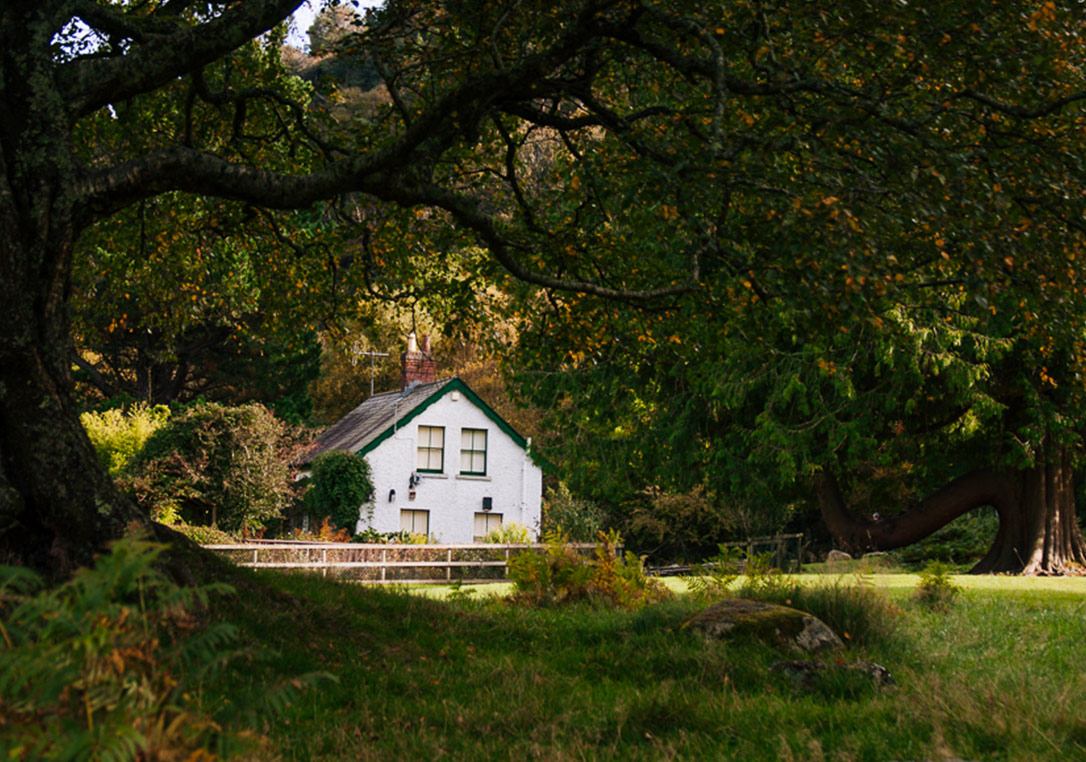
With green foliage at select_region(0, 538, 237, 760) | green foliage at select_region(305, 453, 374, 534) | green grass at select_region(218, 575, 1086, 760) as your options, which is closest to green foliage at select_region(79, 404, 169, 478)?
green foliage at select_region(305, 453, 374, 534)

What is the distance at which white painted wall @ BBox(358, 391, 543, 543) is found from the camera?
36.2 m

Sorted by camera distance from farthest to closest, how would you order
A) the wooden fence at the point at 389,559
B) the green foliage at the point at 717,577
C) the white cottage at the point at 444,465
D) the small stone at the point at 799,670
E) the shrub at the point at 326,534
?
the white cottage at the point at 444,465 → the shrub at the point at 326,534 → the wooden fence at the point at 389,559 → the green foliage at the point at 717,577 → the small stone at the point at 799,670

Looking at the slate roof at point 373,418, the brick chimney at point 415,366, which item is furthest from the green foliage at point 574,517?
the brick chimney at point 415,366

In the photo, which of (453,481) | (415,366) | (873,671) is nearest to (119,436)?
(415,366)

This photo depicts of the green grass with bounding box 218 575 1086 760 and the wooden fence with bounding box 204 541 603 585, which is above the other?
the green grass with bounding box 218 575 1086 760

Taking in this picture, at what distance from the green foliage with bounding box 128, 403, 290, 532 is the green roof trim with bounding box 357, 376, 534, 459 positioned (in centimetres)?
732

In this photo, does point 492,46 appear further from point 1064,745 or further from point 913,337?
point 913,337

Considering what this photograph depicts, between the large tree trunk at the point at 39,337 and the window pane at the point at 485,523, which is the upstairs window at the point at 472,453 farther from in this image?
the large tree trunk at the point at 39,337

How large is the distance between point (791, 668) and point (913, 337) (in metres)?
14.2

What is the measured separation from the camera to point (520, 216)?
12.7 meters

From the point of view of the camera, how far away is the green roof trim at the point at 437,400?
35.8 m

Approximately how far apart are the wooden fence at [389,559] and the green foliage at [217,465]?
1.98m

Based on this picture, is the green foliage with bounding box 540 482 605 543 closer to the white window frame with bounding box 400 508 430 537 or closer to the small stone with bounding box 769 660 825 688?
the white window frame with bounding box 400 508 430 537

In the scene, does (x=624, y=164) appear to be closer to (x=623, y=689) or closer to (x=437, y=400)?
(x=623, y=689)
